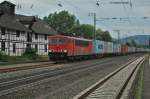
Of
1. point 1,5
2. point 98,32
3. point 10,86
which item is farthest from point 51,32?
point 98,32

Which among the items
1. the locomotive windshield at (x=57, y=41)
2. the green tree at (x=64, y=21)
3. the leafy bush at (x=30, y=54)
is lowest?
the leafy bush at (x=30, y=54)

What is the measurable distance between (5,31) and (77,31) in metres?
96.1

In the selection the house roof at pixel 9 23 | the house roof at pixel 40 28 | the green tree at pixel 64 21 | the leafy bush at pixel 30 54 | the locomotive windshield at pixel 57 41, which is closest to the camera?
the locomotive windshield at pixel 57 41

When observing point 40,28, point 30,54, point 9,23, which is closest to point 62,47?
point 30,54

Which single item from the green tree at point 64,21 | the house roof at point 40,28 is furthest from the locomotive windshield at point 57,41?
the green tree at point 64,21

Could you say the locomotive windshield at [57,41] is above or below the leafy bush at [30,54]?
above

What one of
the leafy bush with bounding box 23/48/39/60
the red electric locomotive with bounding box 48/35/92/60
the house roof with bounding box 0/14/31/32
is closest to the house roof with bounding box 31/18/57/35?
the house roof with bounding box 0/14/31/32

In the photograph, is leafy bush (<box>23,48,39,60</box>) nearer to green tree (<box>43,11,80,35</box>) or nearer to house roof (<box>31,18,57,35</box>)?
house roof (<box>31,18,57,35</box>)

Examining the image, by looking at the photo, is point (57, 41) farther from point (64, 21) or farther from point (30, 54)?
point (64, 21)

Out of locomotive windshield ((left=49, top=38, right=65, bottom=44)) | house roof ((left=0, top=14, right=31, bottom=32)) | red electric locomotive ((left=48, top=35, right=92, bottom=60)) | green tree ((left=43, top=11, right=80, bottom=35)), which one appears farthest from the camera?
green tree ((left=43, top=11, right=80, bottom=35))

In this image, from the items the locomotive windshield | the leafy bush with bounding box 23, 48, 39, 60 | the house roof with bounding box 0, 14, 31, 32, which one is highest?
the house roof with bounding box 0, 14, 31, 32

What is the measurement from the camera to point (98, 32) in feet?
605

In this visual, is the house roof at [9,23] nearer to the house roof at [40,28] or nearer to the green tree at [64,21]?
the house roof at [40,28]

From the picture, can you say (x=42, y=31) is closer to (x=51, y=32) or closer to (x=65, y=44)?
(x=51, y=32)
